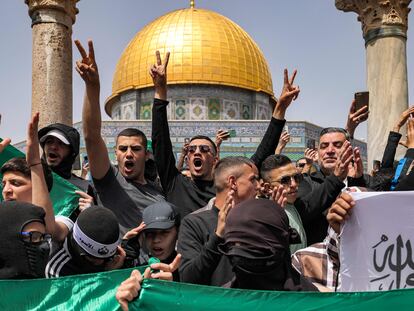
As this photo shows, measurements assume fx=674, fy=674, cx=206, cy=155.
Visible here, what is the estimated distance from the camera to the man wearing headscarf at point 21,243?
8.75 ft

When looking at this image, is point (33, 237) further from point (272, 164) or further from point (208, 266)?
point (272, 164)

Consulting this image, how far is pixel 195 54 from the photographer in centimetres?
3575

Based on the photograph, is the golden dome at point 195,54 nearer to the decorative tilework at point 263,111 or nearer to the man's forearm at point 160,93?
the decorative tilework at point 263,111

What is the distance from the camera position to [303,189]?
179 inches

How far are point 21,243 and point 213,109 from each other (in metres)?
31.5

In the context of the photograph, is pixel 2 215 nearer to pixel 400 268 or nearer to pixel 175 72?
pixel 400 268

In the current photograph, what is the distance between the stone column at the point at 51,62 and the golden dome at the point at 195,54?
24876 mm

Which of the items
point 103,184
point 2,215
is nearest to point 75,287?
point 2,215

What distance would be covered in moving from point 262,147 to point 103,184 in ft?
4.07

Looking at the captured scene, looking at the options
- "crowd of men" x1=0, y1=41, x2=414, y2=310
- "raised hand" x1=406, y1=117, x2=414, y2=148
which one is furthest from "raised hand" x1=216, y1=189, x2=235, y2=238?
"raised hand" x1=406, y1=117, x2=414, y2=148

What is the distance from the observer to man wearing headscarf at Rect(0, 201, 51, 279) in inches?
105

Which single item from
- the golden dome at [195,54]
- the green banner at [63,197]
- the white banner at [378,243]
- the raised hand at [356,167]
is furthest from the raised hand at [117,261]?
the golden dome at [195,54]

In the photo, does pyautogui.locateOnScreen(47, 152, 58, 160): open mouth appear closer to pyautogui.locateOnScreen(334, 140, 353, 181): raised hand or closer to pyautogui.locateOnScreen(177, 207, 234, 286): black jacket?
pyautogui.locateOnScreen(177, 207, 234, 286): black jacket

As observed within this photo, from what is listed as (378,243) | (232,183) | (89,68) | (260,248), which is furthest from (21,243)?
(89,68)
